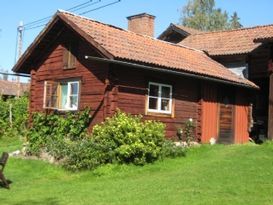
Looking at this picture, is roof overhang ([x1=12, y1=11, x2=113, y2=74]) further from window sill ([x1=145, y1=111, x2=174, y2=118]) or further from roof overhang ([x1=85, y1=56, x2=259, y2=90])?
window sill ([x1=145, y1=111, x2=174, y2=118])

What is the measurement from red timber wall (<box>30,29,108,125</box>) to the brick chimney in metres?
5.69

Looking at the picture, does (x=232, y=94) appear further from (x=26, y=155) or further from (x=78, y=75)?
(x=26, y=155)

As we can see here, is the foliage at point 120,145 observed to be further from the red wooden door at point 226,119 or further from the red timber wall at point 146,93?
the red wooden door at point 226,119

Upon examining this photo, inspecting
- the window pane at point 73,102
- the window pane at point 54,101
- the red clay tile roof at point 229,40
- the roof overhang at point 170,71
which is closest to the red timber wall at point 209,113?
the roof overhang at point 170,71

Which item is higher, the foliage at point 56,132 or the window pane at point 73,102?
the window pane at point 73,102

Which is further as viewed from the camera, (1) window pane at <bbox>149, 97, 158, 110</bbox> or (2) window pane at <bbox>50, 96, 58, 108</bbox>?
(2) window pane at <bbox>50, 96, 58, 108</bbox>

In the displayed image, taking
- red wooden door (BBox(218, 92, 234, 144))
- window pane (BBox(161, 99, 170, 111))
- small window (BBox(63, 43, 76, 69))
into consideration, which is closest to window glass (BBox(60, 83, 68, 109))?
small window (BBox(63, 43, 76, 69))

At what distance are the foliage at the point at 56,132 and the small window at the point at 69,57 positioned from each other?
200cm

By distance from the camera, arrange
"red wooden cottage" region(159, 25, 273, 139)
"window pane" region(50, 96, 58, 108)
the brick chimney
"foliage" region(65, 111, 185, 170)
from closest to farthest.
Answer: "foliage" region(65, 111, 185, 170), "window pane" region(50, 96, 58, 108), "red wooden cottage" region(159, 25, 273, 139), the brick chimney

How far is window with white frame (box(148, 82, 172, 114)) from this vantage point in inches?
782

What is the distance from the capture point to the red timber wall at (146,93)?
1866 centimetres

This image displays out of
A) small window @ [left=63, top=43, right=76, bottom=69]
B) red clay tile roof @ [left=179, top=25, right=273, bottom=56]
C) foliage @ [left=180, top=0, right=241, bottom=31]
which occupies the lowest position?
small window @ [left=63, top=43, right=76, bottom=69]

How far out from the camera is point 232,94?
23.5 meters

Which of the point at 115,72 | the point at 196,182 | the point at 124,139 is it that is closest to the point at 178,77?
the point at 115,72
